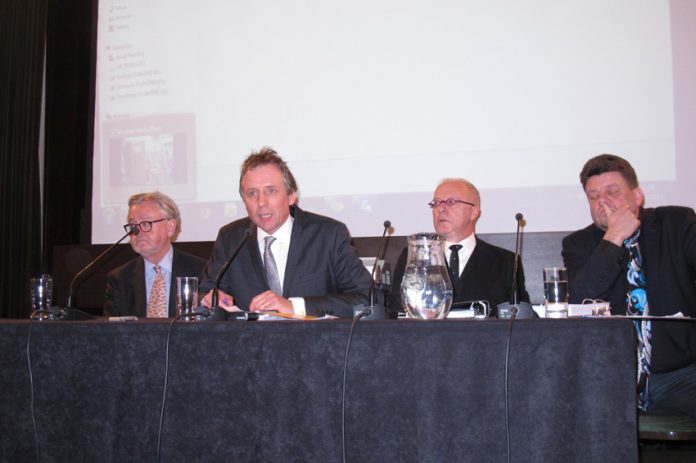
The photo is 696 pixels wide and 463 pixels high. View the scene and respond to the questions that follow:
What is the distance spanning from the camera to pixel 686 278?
2.47 meters

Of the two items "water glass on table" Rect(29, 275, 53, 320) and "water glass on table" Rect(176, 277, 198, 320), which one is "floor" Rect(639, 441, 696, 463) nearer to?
"water glass on table" Rect(176, 277, 198, 320)

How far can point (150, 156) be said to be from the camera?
415cm

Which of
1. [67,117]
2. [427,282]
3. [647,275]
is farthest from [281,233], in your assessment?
[67,117]

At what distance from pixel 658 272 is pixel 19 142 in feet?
13.2

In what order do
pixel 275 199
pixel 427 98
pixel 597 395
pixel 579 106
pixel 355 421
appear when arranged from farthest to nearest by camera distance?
pixel 427 98, pixel 579 106, pixel 275 199, pixel 355 421, pixel 597 395

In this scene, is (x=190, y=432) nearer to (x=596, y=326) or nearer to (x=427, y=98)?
(x=596, y=326)

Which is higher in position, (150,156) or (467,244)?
(150,156)

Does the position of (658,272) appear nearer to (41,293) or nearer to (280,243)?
(280,243)

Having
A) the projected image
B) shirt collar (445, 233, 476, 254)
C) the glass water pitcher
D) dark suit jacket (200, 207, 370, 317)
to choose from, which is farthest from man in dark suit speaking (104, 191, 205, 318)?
the glass water pitcher

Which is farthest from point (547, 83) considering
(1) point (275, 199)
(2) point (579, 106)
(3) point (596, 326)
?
(3) point (596, 326)

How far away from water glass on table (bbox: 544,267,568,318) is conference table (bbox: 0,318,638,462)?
0.35 meters

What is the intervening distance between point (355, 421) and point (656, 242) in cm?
159

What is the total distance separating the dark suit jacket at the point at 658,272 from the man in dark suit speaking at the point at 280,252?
0.89 metres

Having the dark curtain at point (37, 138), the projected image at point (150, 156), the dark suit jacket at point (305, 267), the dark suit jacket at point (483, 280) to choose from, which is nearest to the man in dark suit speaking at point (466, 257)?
the dark suit jacket at point (483, 280)
